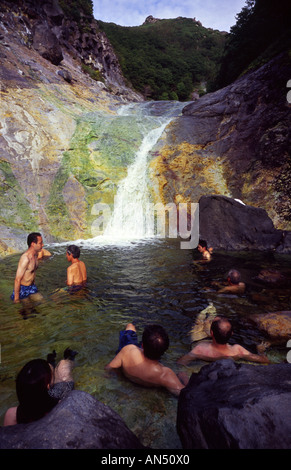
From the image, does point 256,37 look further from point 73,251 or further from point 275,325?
point 275,325

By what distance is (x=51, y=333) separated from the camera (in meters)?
3.93

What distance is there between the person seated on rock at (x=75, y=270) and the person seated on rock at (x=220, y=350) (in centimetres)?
333

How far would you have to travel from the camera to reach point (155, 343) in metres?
2.77

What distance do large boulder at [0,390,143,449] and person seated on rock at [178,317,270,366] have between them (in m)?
1.69

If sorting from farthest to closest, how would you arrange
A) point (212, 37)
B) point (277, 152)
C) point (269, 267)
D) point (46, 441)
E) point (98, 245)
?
point (212, 37) → point (277, 152) → point (98, 245) → point (269, 267) → point (46, 441)

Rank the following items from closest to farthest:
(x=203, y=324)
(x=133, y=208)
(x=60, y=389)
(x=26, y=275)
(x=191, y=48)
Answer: (x=60, y=389) → (x=203, y=324) → (x=26, y=275) → (x=133, y=208) → (x=191, y=48)

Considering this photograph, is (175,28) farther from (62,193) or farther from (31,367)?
(31,367)

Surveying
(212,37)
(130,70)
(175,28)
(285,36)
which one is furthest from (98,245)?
(175,28)

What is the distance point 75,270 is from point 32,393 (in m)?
4.05

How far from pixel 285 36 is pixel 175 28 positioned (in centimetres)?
7479

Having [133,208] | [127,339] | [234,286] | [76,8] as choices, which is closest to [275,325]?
[234,286]

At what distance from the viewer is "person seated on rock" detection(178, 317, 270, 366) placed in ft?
11.0

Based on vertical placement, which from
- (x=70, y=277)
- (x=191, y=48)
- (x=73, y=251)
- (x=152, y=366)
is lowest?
(x=152, y=366)

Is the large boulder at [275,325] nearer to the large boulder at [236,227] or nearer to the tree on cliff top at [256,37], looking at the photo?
the large boulder at [236,227]
